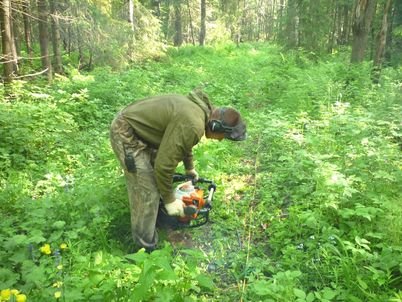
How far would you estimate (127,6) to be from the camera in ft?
60.5

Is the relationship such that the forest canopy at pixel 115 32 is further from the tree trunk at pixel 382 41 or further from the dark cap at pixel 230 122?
the dark cap at pixel 230 122

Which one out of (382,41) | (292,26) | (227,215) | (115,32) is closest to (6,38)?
(115,32)

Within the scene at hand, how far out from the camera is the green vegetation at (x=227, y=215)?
3.19m

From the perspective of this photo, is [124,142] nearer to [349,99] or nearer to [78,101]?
[78,101]

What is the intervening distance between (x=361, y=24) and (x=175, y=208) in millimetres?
10752

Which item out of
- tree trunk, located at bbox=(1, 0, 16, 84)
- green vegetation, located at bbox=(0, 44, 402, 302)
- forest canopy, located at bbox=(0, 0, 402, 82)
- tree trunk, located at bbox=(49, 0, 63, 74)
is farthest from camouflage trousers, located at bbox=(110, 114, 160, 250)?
tree trunk, located at bbox=(49, 0, 63, 74)

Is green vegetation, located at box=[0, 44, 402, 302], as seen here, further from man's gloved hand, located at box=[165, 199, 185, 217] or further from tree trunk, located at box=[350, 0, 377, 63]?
tree trunk, located at box=[350, 0, 377, 63]

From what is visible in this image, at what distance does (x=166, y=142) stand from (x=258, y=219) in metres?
2.16

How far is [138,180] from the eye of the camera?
4.24 m

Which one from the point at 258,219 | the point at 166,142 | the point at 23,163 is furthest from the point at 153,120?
the point at 23,163

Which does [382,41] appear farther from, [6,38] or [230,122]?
[6,38]

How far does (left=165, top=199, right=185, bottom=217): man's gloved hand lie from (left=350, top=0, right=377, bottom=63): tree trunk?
10396 millimetres

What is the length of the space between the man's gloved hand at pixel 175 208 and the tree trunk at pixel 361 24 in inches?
409

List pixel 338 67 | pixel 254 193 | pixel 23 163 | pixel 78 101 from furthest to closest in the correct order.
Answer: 1. pixel 338 67
2. pixel 78 101
3. pixel 23 163
4. pixel 254 193
